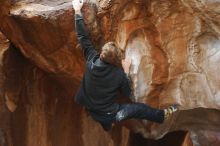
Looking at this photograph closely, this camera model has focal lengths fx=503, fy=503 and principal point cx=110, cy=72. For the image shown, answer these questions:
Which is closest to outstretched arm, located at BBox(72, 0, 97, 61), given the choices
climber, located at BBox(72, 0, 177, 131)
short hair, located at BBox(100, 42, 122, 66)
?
climber, located at BBox(72, 0, 177, 131)

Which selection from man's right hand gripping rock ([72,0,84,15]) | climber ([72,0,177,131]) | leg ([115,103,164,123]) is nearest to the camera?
climber ([72,0,177,131])

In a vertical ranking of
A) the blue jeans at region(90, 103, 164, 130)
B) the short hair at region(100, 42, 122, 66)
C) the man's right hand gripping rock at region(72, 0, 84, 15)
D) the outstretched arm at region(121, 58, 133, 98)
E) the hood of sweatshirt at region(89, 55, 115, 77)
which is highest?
the man's right hand gripping rock at region(72, 0, 84, 15)

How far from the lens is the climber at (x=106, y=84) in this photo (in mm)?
4531

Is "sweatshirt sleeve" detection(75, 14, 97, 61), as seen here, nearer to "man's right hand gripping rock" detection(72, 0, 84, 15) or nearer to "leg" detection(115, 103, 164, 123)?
"man's right hand gripping rock" detection(72, 0, 84, 15)

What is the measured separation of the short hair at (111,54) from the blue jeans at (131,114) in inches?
21.1

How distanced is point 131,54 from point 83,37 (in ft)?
1.79

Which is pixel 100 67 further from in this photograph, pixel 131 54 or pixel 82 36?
pixel 131 54

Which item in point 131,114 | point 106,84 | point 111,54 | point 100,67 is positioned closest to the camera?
point 111,54

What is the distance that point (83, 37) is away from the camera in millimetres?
4602

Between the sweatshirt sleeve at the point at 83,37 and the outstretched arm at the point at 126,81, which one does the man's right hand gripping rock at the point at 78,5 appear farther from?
the outstretched arm at the point at 126,81

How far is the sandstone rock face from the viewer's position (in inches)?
185

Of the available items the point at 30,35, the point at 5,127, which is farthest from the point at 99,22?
the point at 5,127

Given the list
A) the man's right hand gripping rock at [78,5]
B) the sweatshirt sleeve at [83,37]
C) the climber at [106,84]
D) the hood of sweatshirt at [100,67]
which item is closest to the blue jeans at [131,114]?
the climber at [106,84]

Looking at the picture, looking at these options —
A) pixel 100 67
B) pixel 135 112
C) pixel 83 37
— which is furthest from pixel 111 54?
pixel 135 112
